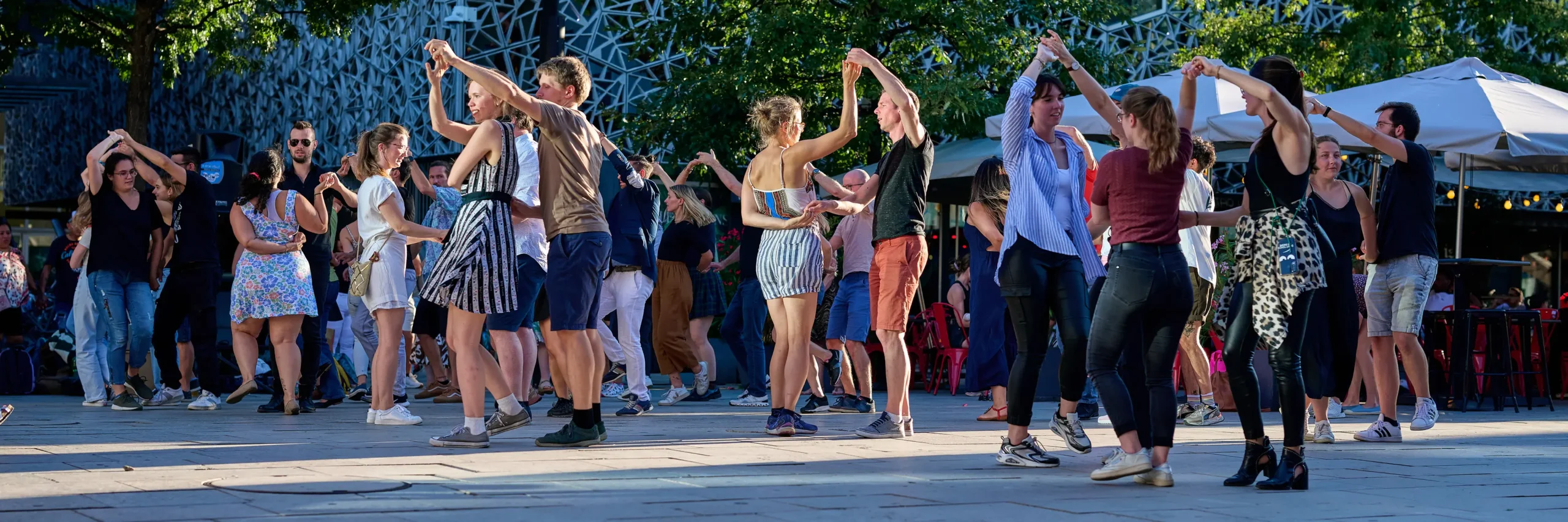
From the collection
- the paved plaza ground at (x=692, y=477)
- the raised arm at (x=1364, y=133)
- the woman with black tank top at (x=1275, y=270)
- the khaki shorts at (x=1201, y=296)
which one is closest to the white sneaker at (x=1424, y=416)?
the paved plaza ground at (x=692, y=477)

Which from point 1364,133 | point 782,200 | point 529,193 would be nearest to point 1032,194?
point 782,200

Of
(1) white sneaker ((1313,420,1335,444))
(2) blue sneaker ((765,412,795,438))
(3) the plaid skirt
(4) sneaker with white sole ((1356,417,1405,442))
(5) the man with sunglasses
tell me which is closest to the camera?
(2) blue sneaker ((765,412,795,438))

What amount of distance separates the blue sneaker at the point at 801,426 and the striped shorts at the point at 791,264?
1.96 ft

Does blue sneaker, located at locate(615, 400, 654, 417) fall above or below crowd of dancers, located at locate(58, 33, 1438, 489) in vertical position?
below

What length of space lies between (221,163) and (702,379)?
773cm

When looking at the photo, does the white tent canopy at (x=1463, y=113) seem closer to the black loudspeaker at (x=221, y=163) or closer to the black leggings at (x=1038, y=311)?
the black leggings at (x=1038, y=311)

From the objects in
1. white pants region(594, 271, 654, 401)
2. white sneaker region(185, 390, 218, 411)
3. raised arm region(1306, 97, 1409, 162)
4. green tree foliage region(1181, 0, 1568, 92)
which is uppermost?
green tree foliage region(1181, 0, 1568, 92)

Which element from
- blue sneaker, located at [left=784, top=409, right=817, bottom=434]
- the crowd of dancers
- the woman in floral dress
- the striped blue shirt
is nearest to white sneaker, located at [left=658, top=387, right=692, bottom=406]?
the crowd of dancers

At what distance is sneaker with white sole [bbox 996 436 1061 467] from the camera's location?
6191 mm

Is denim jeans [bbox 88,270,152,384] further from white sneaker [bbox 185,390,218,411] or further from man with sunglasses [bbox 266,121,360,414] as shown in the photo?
man with sunglasses [bbox 266,121,360,414]

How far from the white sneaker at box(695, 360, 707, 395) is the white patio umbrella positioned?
4243 mm

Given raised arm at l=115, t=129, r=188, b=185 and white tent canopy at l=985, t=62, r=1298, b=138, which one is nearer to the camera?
raised arm at l=115, t=129, r=188, b=185

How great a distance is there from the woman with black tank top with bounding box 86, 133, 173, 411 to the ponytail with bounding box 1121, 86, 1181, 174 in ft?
23.3

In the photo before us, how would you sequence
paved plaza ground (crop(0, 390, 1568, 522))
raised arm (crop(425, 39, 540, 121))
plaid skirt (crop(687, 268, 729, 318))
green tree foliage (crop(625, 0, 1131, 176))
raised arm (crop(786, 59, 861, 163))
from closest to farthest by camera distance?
paved plaza ground (crop(0, 390, 1568, 522))
raised arm (crop(425, 39, 540, 121))
raised arm (crop(786, 59, 861, 163))
plaid skirt (crop(687, 268, 729, 318))
green tree foliage (crop(625, 0, 1131, 176))
